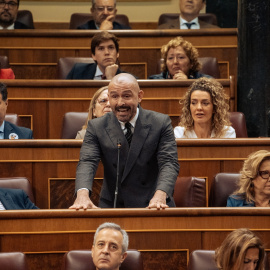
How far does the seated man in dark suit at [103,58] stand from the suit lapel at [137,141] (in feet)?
3.00

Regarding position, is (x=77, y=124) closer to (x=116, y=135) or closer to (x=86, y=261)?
(x=116, y=135)

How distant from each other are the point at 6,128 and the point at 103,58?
0.58m

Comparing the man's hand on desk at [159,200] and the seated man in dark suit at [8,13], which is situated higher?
the seated man in dark suit at [8,13]

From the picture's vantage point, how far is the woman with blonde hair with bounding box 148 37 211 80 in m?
3.01

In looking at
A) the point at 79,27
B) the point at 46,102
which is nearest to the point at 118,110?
the point at 46,102

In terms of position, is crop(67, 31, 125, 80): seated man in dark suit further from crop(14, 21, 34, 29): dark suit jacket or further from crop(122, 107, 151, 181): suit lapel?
crop(122, 107, 151, 181): suit lapel

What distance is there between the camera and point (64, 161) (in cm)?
242

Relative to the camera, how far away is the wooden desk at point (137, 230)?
1.97m

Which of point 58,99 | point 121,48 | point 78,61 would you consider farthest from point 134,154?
point 121,48

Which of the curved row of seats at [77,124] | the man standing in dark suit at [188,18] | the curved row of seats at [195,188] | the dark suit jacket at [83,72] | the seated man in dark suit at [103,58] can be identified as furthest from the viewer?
the man standing in dark suit at [188,18]

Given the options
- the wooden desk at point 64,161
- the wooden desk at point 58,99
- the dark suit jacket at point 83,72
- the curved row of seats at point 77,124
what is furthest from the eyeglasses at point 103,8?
the wooden desk at point 64,161

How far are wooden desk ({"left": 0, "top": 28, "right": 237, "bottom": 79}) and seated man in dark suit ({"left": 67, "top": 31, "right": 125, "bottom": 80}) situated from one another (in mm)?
257

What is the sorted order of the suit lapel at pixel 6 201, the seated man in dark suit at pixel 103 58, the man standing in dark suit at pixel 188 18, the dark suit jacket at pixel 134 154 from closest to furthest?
1. the dark suit jacket at pixel 134 154
2. the suit lapel at pixel 6 201
3. the seated man in dark suit at pixel 103 58
4. the man standing in dark suit at pixel 188 18

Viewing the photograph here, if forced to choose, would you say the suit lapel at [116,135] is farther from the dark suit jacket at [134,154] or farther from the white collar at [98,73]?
the white collar at [98,73]
